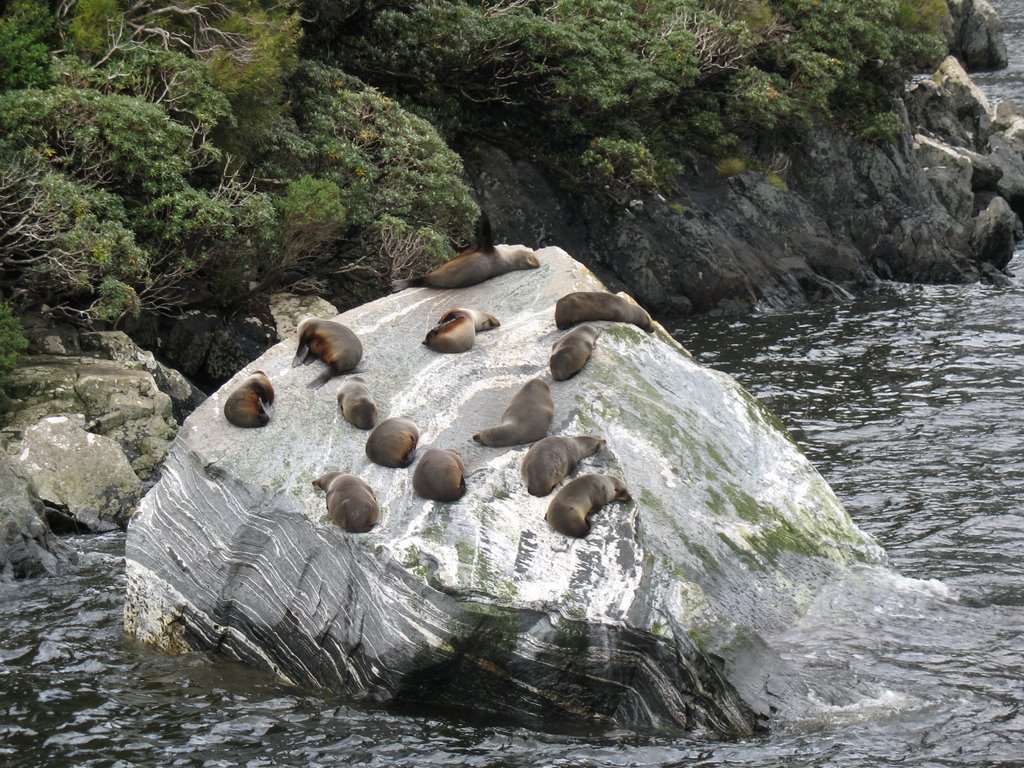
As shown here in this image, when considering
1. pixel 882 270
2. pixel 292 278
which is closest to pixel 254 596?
pixel 292 278

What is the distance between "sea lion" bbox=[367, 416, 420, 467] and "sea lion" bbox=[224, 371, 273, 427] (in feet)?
3.04

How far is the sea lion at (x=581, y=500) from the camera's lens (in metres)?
6.98

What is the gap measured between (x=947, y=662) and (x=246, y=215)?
9.52 metres

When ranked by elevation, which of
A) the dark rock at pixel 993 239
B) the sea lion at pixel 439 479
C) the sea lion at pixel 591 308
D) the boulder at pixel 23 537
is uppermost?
the sea lion at pixel 591 308

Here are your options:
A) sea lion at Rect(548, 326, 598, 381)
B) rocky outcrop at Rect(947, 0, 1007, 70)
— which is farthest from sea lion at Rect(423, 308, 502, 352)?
rocky outcrop at Rect(947, 0, 1007, 70)

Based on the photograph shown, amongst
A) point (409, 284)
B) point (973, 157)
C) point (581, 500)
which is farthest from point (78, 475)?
point (973, 157)

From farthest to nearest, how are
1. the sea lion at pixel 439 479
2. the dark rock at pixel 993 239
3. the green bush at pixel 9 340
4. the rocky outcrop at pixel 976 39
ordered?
the rocky outcrop at pixel 976 39 < the dark rock at pixel 993 239 < the green bush at pixel 9 340 < the sea lion at pixel 439 479

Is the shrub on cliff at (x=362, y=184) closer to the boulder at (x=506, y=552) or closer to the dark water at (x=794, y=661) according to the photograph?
the boulder at (x=506, y=552)

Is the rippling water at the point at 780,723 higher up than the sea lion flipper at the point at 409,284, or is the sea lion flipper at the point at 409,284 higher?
the sea lion flipper at the point at 409,284

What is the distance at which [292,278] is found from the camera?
51.4 ft

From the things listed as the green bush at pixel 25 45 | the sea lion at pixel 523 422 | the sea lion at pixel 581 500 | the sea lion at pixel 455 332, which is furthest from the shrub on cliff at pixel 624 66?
the sea lion at pixel 581 500

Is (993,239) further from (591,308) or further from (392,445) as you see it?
(392,445)

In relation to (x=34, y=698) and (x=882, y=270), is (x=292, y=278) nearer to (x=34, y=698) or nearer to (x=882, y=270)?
(x=34, y=698)

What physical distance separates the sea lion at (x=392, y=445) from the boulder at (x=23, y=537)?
3292 millimetres
